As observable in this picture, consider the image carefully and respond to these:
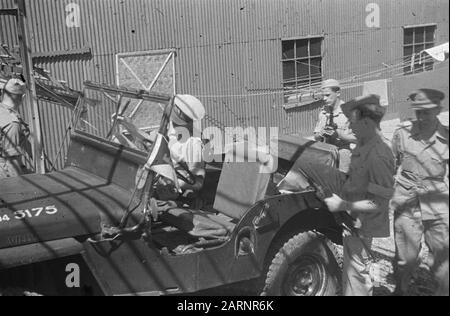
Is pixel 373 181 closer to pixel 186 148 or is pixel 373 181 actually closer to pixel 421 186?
pixel 421 186

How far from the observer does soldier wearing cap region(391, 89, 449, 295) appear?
280cm

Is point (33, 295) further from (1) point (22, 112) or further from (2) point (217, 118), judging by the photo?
(2) point (217, 118)

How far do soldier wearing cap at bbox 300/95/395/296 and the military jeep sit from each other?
0.41 metres

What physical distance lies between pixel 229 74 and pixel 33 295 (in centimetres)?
779

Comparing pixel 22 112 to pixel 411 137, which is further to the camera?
pixel 22 112

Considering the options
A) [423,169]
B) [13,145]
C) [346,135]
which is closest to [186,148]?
[423,169]

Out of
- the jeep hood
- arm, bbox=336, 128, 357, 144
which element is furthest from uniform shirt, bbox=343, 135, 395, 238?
arm, bbox=336, 128, 357, 144

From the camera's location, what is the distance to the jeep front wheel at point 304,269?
12.0 feet

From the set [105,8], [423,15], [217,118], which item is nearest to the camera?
[105,8]

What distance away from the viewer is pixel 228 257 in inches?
134

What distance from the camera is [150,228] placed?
3.37m

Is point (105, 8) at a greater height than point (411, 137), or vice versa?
point (105, 8)

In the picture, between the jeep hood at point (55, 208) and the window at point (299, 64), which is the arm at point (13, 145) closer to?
the jeep hood at point (55, 208)
